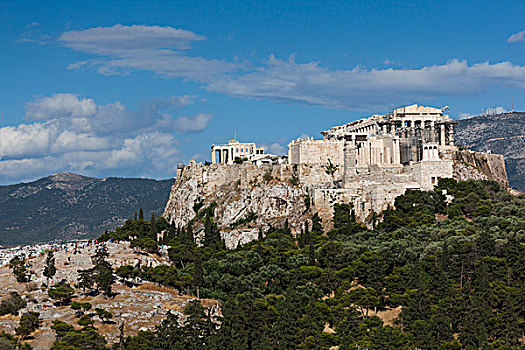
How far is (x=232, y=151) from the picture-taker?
416ft

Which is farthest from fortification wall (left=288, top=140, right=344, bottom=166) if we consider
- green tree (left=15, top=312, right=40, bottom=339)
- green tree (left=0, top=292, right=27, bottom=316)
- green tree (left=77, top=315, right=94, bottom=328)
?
green tree (left=15, top=312, right=40, bottom=339)

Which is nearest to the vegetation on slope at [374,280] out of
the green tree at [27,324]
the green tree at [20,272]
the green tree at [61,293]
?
the green tree at [61,293]

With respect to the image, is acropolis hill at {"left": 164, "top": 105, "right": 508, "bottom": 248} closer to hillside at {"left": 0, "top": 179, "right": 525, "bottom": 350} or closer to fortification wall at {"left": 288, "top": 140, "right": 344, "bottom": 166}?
fortification wall at {"left": 288, "top": 140, "right": 344, "bottom": 166}

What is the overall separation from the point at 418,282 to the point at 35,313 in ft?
112

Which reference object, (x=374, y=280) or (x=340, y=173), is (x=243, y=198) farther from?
(x=374, y=280)

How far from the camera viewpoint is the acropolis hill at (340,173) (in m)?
99.9

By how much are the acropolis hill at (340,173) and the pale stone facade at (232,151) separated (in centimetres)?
491

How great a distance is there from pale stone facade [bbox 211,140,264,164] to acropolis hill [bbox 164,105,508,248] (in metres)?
4.91

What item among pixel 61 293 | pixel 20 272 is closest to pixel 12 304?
pixel 61 293

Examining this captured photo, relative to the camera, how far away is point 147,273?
3191 inches

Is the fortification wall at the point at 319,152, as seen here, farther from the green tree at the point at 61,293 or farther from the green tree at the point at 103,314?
the green tree at the point at 103,314

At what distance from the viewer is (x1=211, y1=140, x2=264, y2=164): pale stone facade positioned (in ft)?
413

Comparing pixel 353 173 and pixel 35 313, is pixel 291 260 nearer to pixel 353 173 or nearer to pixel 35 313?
pixel 353 173

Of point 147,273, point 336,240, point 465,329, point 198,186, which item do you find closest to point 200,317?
point 147,273
